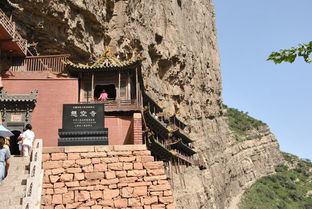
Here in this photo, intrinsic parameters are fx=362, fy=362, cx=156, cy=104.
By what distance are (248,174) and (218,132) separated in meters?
12.8

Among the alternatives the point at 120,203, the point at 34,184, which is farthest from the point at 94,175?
the point at 34,184

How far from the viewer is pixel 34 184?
743 centimetres

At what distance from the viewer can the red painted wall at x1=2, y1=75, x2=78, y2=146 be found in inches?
548

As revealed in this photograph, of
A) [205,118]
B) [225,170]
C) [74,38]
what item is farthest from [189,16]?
[74,38]

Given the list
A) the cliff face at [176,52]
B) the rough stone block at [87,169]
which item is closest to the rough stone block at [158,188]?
the rough stone block at [87,169]

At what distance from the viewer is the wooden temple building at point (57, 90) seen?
45.8 ft

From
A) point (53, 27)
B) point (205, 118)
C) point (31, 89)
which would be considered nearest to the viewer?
point (31, 89)

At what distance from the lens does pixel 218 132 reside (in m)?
45.9

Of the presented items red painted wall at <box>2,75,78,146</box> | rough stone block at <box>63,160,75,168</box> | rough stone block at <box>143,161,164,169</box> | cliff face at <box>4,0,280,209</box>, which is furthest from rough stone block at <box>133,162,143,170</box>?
cliff face at <box>4,0,280,209</box>

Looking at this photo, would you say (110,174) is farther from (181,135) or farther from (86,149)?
(181,135)

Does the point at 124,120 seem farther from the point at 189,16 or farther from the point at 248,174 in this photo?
the point at 248,174

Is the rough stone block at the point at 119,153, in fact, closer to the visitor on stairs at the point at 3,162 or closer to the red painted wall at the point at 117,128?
the visitor on stairs at the point at 3,162

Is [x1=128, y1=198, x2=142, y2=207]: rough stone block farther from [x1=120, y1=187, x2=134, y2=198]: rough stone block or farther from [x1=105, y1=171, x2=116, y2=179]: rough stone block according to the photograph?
[x1=105, y1=171, x2=116, y2=179]: rough stone block

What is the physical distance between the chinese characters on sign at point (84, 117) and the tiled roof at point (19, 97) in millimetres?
3780
